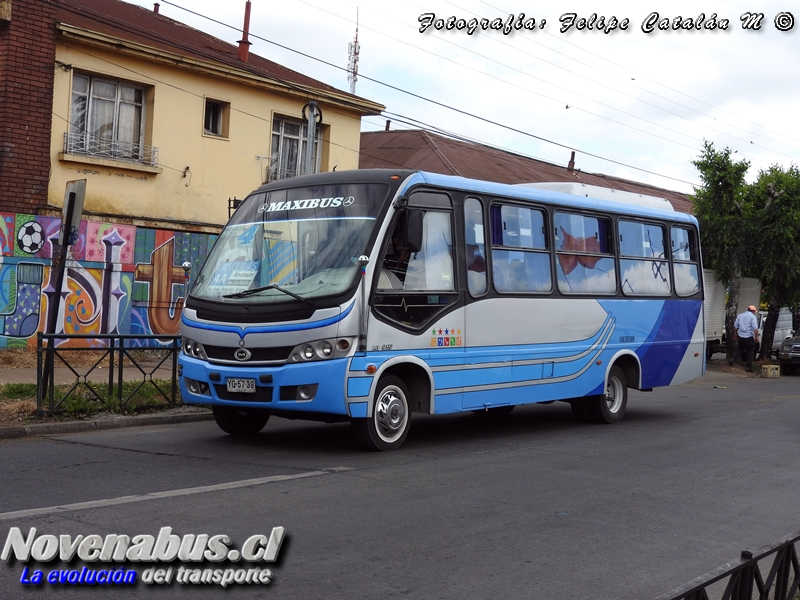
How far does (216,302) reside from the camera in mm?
10195

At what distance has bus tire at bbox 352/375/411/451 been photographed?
9.89 meters

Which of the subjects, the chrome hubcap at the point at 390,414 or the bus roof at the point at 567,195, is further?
the bus roof at the point at 567,195

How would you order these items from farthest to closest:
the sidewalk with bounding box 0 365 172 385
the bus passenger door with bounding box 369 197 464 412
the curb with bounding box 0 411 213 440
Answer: the sidewalk with bounding box 0 365 172 385, the curb with bounding box 0 411 213 440, the bus passenger door with bounding box 369 197 464 412

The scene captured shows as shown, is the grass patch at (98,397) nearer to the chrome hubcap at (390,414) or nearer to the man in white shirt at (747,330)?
the chrome hubcap at (390,414)

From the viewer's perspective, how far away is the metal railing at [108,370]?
1159cm

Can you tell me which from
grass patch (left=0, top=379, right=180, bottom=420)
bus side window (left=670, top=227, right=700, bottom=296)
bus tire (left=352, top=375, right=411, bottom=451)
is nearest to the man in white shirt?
bus side window (left=670, top=227, right=700, bottom=296)

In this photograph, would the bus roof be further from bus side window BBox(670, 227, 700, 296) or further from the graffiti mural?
the graffiti mural

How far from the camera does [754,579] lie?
418cm

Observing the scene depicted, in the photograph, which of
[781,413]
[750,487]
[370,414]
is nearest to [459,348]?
[370,414]

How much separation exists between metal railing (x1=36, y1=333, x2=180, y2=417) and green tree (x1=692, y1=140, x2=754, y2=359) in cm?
2100

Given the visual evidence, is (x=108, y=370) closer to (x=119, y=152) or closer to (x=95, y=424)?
(x=95, y=424)

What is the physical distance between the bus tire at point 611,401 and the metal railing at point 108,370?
5.77m

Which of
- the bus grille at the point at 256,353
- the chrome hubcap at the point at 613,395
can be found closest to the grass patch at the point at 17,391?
the bus grille at the point at 256,353

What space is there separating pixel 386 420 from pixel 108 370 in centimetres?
435
